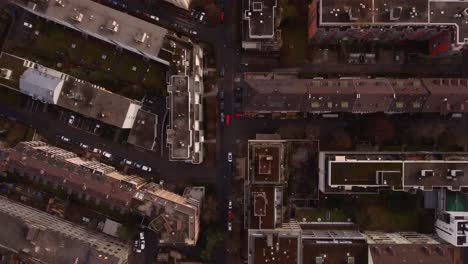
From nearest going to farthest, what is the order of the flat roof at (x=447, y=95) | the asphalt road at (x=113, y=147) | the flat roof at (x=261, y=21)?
the flat roof at (x=447, y=95), the flat roof at (x=261, y=21), the asphalt road at (x=113, y=147)

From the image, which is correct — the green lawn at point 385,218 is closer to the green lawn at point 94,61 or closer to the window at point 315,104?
the window at point 315,104

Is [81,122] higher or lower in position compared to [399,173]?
higher

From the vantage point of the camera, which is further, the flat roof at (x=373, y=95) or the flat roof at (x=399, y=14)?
the flat roof at (x=373, y=95)

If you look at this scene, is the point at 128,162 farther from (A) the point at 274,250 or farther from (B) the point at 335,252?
(B) the point at 335,252

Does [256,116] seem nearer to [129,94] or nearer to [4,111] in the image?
[129,94]

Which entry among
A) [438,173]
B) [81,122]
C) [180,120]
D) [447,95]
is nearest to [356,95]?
[447,95]

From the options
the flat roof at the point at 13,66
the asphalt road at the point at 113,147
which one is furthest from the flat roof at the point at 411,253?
the flat roof at the point at 13,66
